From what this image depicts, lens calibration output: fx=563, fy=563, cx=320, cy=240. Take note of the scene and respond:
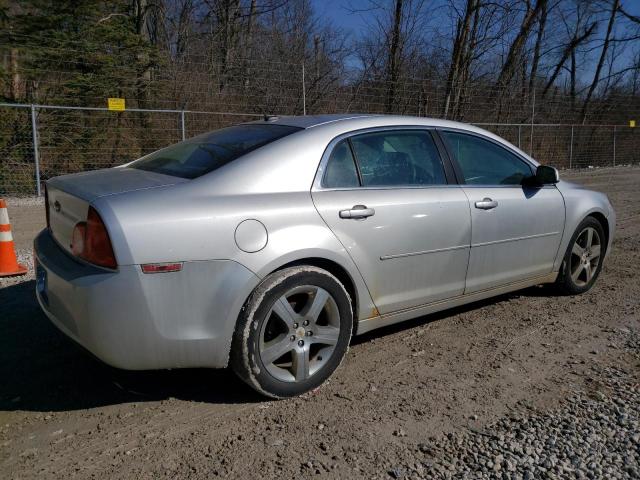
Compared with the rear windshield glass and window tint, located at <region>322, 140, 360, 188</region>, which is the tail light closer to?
the rear windshield glass

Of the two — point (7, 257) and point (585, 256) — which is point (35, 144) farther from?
point (585, 256)

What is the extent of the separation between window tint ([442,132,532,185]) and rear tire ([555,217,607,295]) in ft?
2.84

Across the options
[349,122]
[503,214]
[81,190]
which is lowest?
[503,214]

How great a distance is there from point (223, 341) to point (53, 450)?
90cm

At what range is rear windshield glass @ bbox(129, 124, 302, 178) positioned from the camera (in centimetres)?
316

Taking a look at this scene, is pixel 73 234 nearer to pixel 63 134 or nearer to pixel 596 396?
pixel 596 396

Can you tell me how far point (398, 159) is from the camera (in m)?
3.72

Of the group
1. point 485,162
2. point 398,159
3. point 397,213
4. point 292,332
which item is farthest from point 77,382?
point 485,162

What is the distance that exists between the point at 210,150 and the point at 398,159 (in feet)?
4.01

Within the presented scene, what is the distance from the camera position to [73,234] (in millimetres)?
2855


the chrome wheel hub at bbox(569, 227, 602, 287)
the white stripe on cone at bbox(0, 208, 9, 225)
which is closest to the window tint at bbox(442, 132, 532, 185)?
the chrome wheel hub at bbox(569, 227, 602, 287)

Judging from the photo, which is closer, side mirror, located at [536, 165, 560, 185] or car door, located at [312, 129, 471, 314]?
car door, located at [312, 129, 471, 314]

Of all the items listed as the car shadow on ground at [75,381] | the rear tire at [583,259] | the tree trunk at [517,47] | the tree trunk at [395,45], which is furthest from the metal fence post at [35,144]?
the tree trunk at [517,47]

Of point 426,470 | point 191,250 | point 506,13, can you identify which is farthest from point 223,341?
point 506,13
